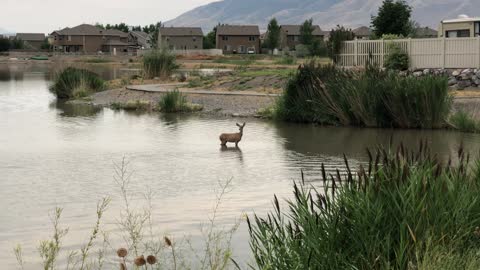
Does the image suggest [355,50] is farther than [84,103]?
Yes

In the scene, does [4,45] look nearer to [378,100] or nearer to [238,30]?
[238,30]

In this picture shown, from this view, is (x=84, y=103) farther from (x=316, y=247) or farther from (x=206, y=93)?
(x=316, y=247)

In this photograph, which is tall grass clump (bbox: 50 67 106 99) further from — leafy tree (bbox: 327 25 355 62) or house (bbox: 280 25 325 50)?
house (bbox: 280 25 325 50)

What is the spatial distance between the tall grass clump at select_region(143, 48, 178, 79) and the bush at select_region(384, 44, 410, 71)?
15191mm

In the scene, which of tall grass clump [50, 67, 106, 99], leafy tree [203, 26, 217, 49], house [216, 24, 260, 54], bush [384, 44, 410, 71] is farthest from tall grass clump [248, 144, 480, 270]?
leafy tree [203, 26, 217, 49]

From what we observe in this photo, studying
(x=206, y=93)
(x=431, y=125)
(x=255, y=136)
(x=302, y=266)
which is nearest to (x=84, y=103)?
(x=206, y=93)

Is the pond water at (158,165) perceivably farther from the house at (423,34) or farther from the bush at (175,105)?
the house at (423,34)

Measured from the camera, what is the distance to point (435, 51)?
33.8 m

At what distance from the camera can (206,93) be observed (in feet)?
111

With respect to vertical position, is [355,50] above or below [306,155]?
above

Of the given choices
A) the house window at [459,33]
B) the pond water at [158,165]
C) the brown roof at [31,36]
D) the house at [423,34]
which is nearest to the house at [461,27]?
the house window at [459,33]

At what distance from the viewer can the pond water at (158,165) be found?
1048cm

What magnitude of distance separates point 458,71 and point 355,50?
6399mm

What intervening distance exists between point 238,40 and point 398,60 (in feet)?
356
